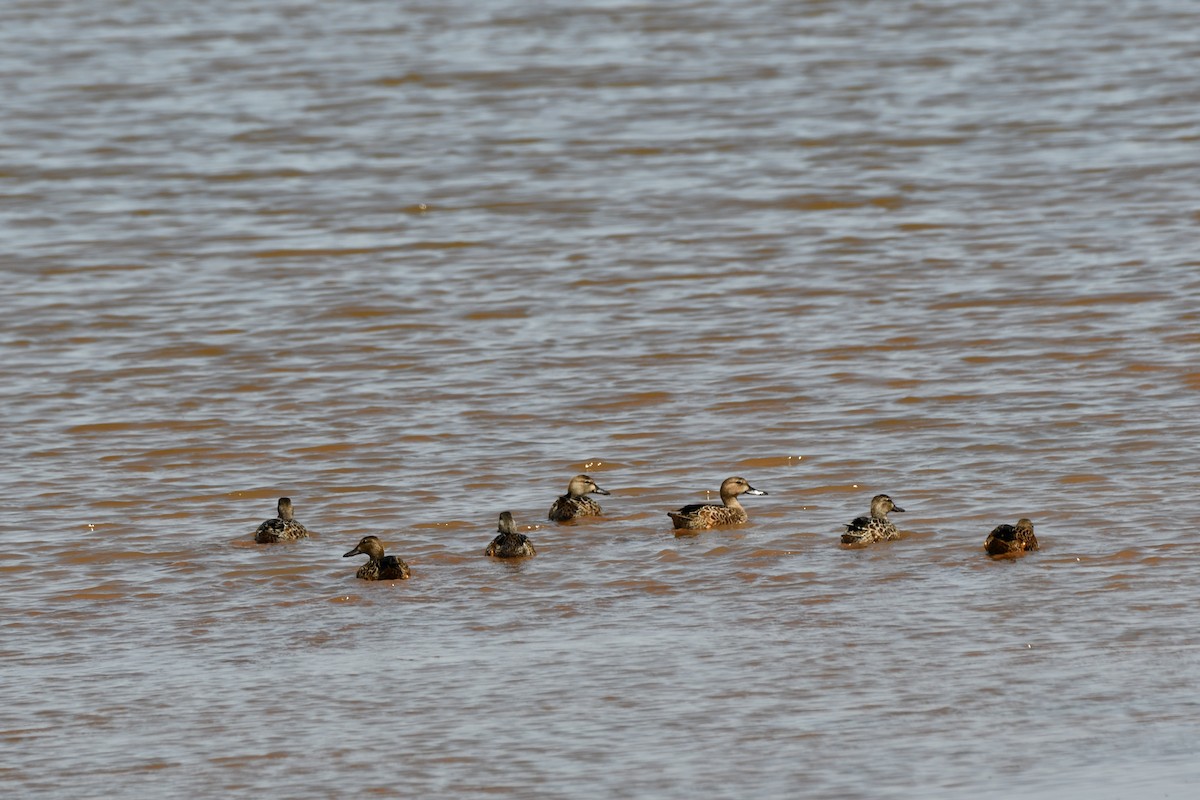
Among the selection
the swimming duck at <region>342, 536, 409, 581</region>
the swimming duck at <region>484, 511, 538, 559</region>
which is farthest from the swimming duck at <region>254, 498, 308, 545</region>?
the swimming duck at <region>484, 511, 538, 559</region>

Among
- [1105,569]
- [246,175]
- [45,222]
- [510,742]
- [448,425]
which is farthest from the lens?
[246,175]

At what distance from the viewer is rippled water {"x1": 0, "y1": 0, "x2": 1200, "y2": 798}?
8.10 metres

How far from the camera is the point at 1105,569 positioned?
9.75m

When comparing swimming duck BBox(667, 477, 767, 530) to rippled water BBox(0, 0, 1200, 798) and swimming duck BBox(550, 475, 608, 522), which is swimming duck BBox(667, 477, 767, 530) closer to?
rippled water BBox(0, 0, 1200, 798)

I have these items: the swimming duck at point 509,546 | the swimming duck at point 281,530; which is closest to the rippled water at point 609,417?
the swimming duck at point 281,530

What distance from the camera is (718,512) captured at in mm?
10688

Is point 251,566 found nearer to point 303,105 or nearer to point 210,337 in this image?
point 210,337

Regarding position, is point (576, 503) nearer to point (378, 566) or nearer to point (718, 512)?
point (718, 512)

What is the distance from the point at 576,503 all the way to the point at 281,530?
148 centimetres

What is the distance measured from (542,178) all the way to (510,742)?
13211 mm

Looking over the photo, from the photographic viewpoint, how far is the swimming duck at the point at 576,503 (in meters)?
11.1

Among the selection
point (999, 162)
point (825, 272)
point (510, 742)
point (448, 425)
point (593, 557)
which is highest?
point (999, 162)

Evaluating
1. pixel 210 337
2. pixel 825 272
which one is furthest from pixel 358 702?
pixel 825 272

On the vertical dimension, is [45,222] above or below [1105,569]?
above
